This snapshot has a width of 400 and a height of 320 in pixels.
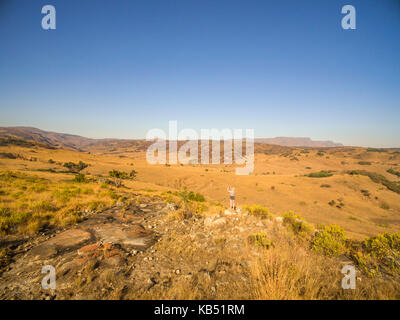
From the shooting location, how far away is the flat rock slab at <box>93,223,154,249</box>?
4825 millimetres

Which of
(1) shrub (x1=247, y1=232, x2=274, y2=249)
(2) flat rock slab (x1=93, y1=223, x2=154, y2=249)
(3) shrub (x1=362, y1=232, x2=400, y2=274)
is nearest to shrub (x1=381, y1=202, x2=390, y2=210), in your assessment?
(3) shrub (x1=362, y1=232, x2=400, y2=274)

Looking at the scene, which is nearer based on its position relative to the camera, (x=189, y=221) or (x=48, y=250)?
(x=48, y=250)

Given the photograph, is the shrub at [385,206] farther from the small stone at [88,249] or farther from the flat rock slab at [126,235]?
the small stone at [88,249]

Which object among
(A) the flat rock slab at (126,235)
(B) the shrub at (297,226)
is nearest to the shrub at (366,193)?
(B) the shrub at (297,226)

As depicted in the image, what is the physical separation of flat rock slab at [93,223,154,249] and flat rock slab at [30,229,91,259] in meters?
0.40

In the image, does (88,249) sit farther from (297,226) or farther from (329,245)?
(297,226)

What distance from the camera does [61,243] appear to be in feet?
15.3

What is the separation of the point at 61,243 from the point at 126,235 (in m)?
1.62

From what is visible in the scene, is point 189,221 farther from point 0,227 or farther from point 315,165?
point 315,165

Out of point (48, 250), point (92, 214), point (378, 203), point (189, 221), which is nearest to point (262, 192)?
point (378, 203)
